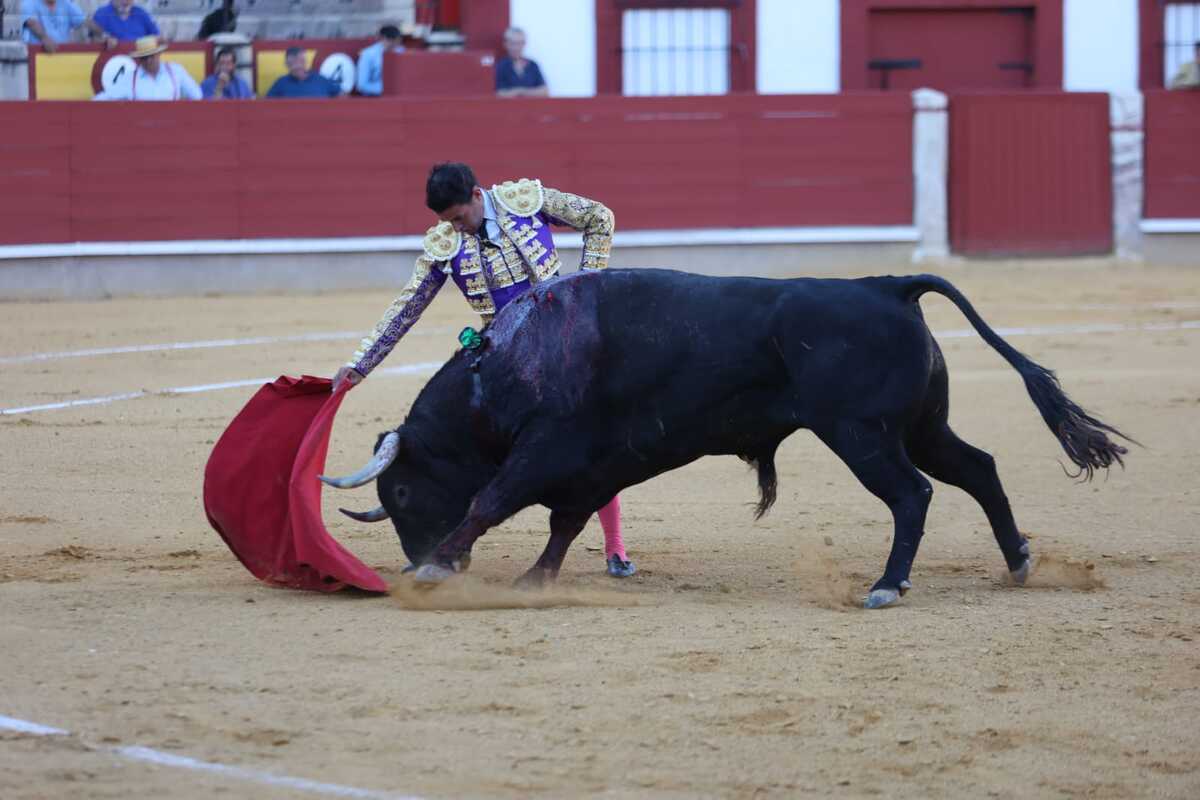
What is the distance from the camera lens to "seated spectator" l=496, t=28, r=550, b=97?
38.1 ft

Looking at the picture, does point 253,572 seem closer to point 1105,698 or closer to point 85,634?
point 85,634

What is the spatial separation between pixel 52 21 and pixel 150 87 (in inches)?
38.4

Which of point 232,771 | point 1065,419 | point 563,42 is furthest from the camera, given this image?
point 563,42

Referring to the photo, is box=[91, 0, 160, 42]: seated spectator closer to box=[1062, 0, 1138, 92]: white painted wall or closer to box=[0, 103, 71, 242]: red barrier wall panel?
Result: box=[0, 103, 71, 242]: red barrier wall panel

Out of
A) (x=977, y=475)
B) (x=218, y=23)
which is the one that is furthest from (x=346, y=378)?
(x=218, y=23)

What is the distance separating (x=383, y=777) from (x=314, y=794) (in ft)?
0.39

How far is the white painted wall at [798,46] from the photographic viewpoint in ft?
41.5

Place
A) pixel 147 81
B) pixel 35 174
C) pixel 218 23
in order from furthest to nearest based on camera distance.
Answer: pixel 218 23
pixel 147 81
pixel 35 174

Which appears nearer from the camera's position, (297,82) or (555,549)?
(555,549)

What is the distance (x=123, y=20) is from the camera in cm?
1122

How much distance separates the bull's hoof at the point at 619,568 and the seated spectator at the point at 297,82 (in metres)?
7.34

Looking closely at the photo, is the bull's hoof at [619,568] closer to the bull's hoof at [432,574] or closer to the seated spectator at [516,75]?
the bull's hoof at [432,574]

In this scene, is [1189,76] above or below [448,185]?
above

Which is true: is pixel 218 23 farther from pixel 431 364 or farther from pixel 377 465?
pixel 377 465
